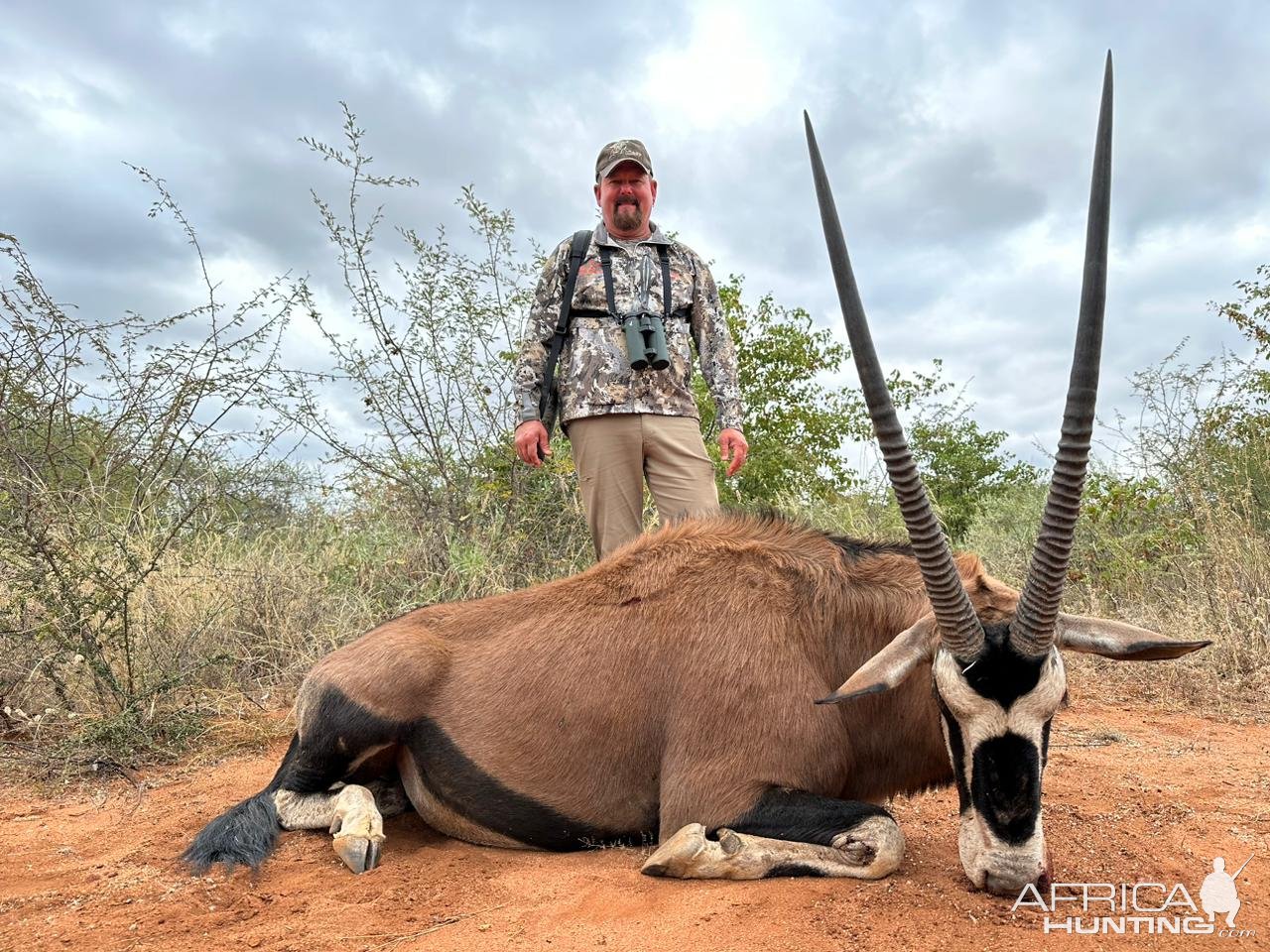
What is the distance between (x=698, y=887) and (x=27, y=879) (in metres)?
2.89

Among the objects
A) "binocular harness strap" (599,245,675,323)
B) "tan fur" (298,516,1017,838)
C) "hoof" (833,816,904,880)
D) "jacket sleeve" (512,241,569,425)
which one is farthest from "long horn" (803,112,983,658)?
"jacket sleeve" (512,241,569,425)

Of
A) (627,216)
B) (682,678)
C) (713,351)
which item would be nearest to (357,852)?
(682,678)

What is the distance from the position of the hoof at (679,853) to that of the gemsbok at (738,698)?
0.01m

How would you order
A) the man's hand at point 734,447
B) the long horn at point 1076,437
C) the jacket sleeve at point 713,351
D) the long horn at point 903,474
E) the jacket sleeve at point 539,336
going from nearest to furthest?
the long horn at point 1076,437
the long horn at point 903,474
the man's hand at point 734,447
the jacket sleeve at point 539,336
the jacket sleeve at point 713,351

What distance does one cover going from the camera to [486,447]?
984 centimetres

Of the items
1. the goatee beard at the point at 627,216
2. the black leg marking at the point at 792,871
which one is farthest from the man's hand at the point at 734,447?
the black leg marking at the point at 792,871

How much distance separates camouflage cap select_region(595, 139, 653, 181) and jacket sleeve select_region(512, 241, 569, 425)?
545mm

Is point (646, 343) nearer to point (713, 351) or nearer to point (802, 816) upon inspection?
point (713, 351)

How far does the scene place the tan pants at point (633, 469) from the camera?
5512 mm

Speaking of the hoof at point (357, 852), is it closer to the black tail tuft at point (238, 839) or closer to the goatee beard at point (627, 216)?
the black tail tuft at point (238, 839)

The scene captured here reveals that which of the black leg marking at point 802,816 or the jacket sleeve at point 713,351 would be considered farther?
the jacket sleeve at point 713,351

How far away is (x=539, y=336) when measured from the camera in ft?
19.4

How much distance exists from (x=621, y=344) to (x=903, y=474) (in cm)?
280

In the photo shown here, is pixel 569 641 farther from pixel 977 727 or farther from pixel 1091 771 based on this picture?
pixel 1091 771
